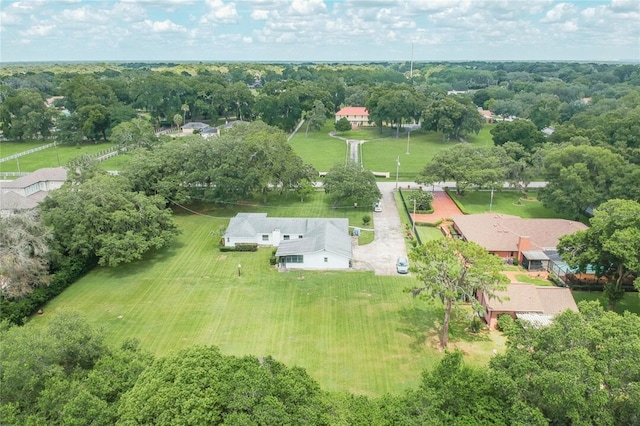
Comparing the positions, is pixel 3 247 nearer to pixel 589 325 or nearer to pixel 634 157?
pixel 589 325

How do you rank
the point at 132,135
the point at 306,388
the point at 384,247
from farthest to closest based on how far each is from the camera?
the point at 132,135
the point at 384,247
the point at 306,388

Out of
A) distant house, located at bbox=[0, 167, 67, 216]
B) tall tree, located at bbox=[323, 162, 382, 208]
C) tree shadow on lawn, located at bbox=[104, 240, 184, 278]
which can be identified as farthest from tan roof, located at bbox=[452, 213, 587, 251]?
distant house, located at bbox=[0, 167, 67, 216]

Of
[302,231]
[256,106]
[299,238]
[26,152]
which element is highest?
[256,106]

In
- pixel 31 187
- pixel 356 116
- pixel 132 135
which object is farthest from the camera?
pixel 356 116

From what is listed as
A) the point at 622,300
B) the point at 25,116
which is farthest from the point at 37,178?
the point at 622,300

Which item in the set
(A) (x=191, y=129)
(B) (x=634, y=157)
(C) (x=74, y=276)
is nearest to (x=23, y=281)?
(C) (x=74, y=276)

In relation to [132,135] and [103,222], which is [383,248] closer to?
[103,222]
